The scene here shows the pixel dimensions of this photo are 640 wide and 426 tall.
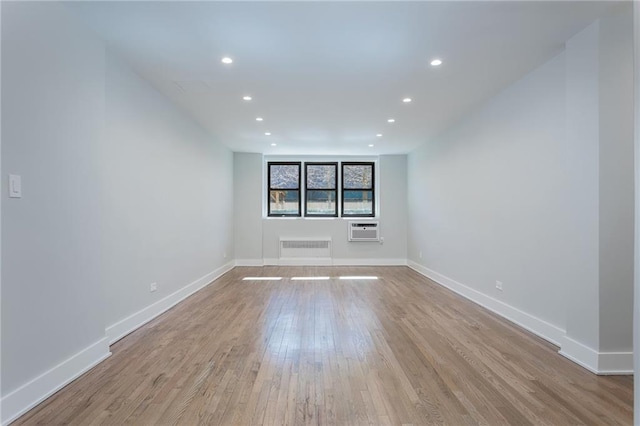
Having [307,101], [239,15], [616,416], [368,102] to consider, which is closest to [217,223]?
[307,101]

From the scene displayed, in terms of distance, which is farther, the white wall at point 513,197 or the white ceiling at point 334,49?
the white wall at point 513,197

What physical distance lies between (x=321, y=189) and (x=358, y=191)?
2.98ft

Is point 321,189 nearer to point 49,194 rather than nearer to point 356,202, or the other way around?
point 356,202

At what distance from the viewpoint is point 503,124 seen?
3533 mm

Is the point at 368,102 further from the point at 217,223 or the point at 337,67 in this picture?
the point at 217,223

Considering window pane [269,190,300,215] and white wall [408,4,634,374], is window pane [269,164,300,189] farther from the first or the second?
white wall [408,4,634,374]

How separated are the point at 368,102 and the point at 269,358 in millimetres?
3042

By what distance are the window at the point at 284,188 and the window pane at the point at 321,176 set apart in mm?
294

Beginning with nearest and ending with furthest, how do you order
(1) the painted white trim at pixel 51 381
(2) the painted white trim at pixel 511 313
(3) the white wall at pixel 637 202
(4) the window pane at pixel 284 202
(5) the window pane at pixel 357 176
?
1. (3) the white wall at pixel 637 202
2. (1) the painted white trim at pixel 51 381
3. (2) the painted white trim at pixel 511 313
4. (4) the window pane at pixel 284 202
5. (5) the window pane at pixel 357 176

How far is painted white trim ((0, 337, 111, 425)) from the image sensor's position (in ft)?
5.49

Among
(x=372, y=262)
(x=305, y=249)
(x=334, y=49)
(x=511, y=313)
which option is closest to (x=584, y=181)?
(x=511, y=313)

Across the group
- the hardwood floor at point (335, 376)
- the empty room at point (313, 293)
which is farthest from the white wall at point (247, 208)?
→ the hardwood floor at point (335, 376)

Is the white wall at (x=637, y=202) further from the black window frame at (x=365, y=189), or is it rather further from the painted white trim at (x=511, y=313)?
the black window frame at (x=365, y=189)

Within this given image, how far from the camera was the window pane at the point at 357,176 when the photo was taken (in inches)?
294
